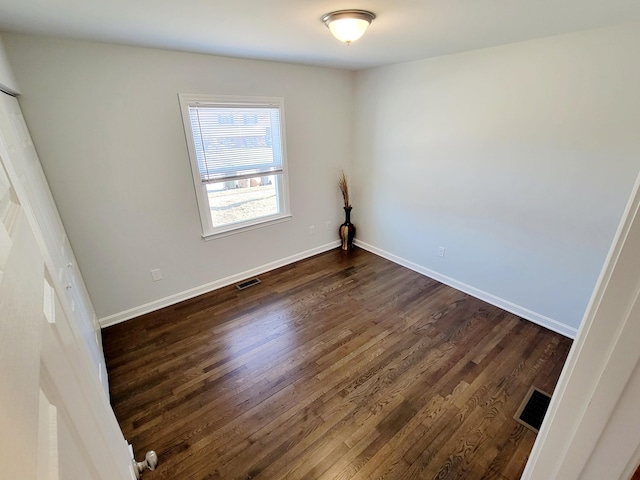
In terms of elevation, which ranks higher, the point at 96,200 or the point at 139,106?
the point at 139,106

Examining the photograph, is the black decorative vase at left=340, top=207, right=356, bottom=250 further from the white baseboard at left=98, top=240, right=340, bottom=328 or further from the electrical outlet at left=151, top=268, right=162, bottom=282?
the electrical outlet at left=151, top=268, right=162, bottom=282

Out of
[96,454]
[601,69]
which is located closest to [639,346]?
[96,454]

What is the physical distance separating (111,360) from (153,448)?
3.19ft

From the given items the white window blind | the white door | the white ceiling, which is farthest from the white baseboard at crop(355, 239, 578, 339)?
the white door

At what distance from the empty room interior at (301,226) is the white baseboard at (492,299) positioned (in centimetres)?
2

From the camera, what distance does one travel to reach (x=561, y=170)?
226cm

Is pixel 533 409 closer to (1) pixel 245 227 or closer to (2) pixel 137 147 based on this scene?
(1) pixel 245 227

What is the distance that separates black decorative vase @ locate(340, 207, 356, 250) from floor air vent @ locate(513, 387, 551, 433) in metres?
2.60

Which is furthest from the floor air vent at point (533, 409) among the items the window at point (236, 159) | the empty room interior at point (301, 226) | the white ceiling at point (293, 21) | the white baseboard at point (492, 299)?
the window at point (236, 159)

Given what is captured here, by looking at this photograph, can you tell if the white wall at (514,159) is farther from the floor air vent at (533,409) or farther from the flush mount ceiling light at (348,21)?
the flush mount ceiling light at (348,21)

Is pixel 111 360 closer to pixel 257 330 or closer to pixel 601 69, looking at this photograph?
pixel 257 330

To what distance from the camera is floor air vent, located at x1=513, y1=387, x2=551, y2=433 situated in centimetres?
178

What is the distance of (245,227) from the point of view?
3.34m

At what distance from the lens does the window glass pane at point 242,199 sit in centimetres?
308
